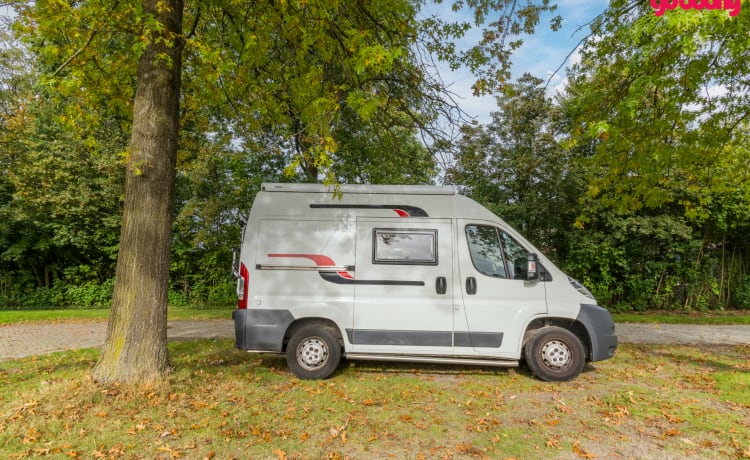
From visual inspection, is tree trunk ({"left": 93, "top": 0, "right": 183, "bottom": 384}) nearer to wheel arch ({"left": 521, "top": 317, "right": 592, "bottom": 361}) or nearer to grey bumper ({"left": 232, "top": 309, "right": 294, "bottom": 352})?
grey bumper ({"left": 232, "top": 309, "right": 294, "bottom": 352})

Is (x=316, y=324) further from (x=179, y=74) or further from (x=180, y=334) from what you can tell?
(x=180, y=334)

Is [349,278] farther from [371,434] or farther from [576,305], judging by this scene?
[576,305]

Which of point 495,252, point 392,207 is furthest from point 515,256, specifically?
point 392,207

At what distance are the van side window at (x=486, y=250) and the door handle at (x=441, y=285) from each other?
50cm

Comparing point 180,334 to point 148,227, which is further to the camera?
point 180,334

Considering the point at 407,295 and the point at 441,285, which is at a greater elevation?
the point at 441,285

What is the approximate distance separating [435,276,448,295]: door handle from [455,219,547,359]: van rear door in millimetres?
229

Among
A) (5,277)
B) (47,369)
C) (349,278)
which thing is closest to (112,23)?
(349,278)

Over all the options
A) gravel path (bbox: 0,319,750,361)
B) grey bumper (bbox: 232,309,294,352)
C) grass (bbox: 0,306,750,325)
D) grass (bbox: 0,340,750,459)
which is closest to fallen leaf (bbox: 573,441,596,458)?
grass (bbox: 0,340,750,459)

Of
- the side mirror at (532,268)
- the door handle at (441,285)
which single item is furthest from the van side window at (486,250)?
the door handle at (441,285)

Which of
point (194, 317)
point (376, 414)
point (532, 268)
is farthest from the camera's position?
point (194, 317)

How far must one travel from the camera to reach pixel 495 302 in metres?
5.52

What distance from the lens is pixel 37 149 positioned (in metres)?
15.5

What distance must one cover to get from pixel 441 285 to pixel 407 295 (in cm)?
48
